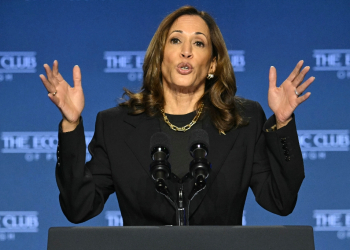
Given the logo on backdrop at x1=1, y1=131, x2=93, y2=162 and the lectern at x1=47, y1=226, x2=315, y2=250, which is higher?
the logo on backdrop at x1=1, y1=131, x2=93, y2=162

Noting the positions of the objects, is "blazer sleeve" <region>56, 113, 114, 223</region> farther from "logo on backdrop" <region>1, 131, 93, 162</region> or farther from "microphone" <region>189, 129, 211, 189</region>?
"logo on backdrop" <region>1, 131, 93, 162</region>

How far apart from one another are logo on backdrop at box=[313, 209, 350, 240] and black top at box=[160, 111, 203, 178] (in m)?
1.63

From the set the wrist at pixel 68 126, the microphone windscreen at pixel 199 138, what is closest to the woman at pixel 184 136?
the wrist at pixel 68 126

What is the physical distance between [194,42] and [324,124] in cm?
155

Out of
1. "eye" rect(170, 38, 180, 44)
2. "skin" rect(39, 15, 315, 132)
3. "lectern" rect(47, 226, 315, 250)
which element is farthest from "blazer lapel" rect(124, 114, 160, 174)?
"lectern" rect(47, 226, 315, 250)

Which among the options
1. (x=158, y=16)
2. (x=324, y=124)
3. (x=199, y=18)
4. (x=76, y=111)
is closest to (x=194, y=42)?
(x=199, y=18)

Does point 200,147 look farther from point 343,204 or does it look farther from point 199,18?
point 343,204

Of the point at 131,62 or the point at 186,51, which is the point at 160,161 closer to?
the point at 186,51

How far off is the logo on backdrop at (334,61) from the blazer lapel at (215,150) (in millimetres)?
1522

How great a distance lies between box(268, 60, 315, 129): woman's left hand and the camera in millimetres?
1712

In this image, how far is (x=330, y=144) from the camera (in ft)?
11.0

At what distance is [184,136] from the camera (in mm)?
2096

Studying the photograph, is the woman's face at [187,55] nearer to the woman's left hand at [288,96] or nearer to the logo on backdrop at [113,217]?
the woman's left hand at [288,96]

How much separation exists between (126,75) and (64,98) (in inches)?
65.3
